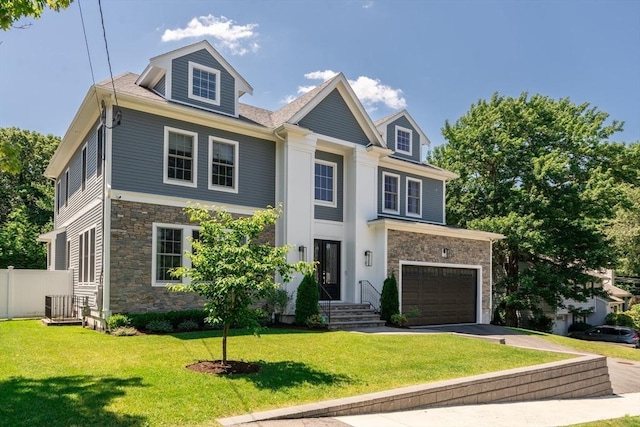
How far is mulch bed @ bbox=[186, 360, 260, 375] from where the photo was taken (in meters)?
7.89

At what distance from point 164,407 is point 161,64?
11.1m

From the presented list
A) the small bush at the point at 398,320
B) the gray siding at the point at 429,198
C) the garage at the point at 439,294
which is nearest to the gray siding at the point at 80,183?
the small bush at the point at 398,320

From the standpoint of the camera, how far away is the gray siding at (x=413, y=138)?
20.3 metres

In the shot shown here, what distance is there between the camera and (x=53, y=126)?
103 feet

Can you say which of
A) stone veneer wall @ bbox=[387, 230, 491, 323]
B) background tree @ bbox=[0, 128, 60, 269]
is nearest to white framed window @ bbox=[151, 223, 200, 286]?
stone veneer wall @ bbox=[387, 230, 491, 323]

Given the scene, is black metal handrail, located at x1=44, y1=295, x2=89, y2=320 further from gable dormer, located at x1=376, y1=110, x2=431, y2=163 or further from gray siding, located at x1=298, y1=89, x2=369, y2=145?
gable dormer, located at x1=376, y1=110, x2=431, y2=163

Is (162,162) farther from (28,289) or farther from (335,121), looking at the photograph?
(28,289)

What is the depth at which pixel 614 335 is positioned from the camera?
2612 centimetres

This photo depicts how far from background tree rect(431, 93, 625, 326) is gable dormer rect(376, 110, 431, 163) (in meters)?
6.60

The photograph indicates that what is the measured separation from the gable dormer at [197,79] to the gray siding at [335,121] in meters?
2.60

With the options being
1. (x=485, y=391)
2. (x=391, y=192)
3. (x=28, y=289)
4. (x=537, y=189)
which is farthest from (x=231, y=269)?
(x=537, y=189)

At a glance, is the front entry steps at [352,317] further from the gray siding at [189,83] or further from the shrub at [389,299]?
the gray siding at [189,83]

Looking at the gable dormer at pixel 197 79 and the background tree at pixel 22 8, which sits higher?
the gable dormer at pixel 197 79

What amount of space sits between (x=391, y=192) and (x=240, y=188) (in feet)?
22.9
